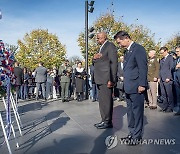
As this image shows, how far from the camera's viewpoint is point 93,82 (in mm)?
7262

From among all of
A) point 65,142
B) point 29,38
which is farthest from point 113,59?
point 29,38

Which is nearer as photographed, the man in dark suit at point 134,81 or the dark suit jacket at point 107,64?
the man in dark suit at point 134,81

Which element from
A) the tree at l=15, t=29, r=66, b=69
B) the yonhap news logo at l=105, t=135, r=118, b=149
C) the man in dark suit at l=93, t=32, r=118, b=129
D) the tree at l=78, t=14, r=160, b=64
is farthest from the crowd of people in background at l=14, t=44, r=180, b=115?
the tree at l=15, t=29, r=66, b=69

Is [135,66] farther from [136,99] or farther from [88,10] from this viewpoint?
[88,10]

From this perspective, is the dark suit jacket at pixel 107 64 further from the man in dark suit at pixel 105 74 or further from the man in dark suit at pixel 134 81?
the man in dark suit at pixel 134 81

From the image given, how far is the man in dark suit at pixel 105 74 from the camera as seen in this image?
6234 mm

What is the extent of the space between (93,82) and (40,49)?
1643 inches

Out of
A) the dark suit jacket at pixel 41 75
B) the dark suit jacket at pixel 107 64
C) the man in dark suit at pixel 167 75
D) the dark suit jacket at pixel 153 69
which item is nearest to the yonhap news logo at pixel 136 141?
the dark suit jacket at pixel 107 64

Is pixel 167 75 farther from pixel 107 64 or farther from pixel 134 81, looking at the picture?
pixel 134 81

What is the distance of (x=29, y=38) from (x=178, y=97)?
43.0m

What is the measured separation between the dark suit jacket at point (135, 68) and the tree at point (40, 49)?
40966 millimetres

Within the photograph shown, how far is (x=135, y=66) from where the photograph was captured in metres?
4.95

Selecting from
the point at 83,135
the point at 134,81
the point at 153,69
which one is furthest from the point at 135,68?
the point at 153,69

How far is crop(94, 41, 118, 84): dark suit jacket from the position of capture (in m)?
6.21
